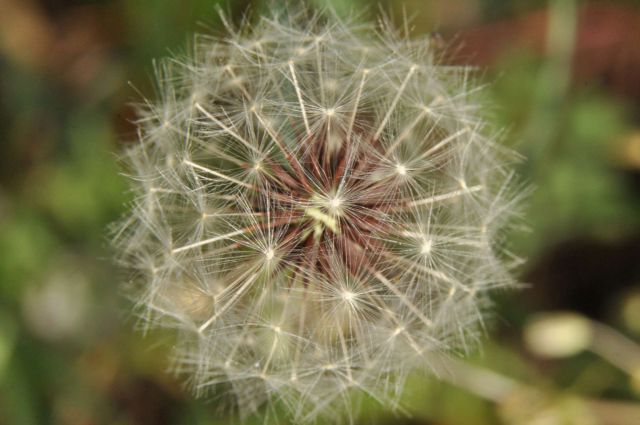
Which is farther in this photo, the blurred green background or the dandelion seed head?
the blurred green background

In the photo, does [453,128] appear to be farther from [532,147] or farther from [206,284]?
[532,147]

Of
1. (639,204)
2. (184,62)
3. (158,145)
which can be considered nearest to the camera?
(158,145)

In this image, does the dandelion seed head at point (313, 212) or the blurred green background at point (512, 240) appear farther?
the blurred green background at point (512, 240)

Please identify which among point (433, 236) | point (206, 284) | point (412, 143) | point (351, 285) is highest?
point (412, 143)

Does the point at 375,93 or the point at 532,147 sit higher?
the point at 532,147

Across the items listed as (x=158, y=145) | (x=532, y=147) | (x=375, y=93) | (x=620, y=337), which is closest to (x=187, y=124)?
(x=158, y=145)
